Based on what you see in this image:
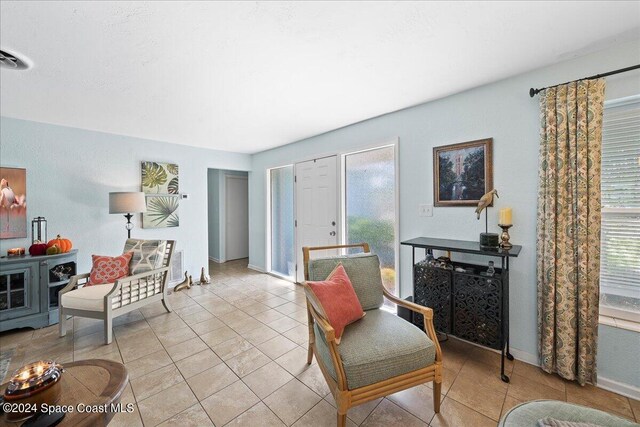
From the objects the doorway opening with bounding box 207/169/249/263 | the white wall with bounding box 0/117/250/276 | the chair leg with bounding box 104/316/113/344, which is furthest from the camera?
the doorway opening with bounding box 207/169/249/263

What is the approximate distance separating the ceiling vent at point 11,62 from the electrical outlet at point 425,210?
11.4 ft

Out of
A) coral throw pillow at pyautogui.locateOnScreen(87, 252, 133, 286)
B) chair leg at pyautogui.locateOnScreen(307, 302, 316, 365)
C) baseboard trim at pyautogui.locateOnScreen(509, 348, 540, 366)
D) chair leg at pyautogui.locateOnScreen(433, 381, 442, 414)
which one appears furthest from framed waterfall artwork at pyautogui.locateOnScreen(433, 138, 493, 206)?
coral throw pillow at pyautogui.locateOnScreen(87, 252, 133, 286)

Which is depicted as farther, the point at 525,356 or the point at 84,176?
the point at 84,176

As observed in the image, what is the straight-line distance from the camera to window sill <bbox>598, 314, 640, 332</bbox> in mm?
1721

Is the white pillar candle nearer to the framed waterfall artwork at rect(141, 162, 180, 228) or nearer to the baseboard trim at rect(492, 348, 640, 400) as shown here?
the baseboard trim at rect(492, 348, 640, 400)

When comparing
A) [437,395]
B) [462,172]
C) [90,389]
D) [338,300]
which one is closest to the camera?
[90,389]

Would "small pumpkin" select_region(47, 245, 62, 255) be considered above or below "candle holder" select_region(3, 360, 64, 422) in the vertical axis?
above

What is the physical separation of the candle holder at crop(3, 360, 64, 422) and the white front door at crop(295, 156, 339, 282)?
288 centimetres

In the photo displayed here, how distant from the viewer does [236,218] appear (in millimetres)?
6203

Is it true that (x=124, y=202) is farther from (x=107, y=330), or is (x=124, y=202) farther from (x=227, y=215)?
(x=227, y=215)

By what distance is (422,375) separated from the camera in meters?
1.53

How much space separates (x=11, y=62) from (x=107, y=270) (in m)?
2.00

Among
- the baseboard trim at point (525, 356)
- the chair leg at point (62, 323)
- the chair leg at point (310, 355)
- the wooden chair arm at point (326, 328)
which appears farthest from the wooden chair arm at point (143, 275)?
the baseboard trim at point (525, 356)

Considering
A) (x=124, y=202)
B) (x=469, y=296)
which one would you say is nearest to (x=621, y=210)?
(x=469, y=296)
